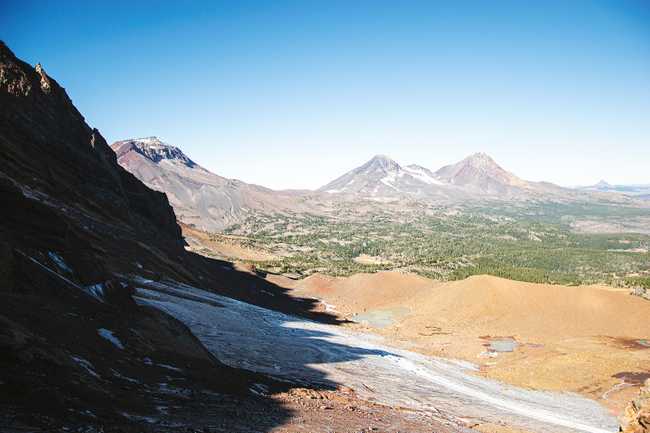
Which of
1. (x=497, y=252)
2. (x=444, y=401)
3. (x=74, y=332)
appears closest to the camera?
(x=74, y=332)

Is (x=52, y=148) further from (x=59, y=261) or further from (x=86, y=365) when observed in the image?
(x=86, y=365)

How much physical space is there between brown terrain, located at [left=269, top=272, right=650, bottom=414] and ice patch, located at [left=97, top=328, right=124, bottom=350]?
1024 inches

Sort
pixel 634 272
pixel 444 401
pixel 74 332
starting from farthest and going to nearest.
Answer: pixel 634 272
pixel 444 401
pixel 74 332

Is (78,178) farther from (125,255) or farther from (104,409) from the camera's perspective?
(104,409)

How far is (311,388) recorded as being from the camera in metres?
16.8

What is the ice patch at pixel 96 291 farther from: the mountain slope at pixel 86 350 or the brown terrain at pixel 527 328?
the brown terrain at pixel 527 328

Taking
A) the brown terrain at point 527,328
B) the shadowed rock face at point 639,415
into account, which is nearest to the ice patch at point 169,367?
the shadowed rock face at point 639,415

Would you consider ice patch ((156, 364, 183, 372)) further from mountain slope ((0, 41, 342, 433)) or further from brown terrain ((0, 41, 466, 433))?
brown terrain ((0, 41, 466, 433))

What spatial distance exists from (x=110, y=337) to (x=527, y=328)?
44.6 m

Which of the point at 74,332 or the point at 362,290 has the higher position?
the point at 74,332

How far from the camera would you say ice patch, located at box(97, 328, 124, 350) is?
1255cm

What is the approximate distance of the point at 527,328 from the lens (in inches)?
1849

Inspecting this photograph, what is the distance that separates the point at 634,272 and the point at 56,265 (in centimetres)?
11980

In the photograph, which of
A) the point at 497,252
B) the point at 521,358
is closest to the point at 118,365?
the point at 521,358
